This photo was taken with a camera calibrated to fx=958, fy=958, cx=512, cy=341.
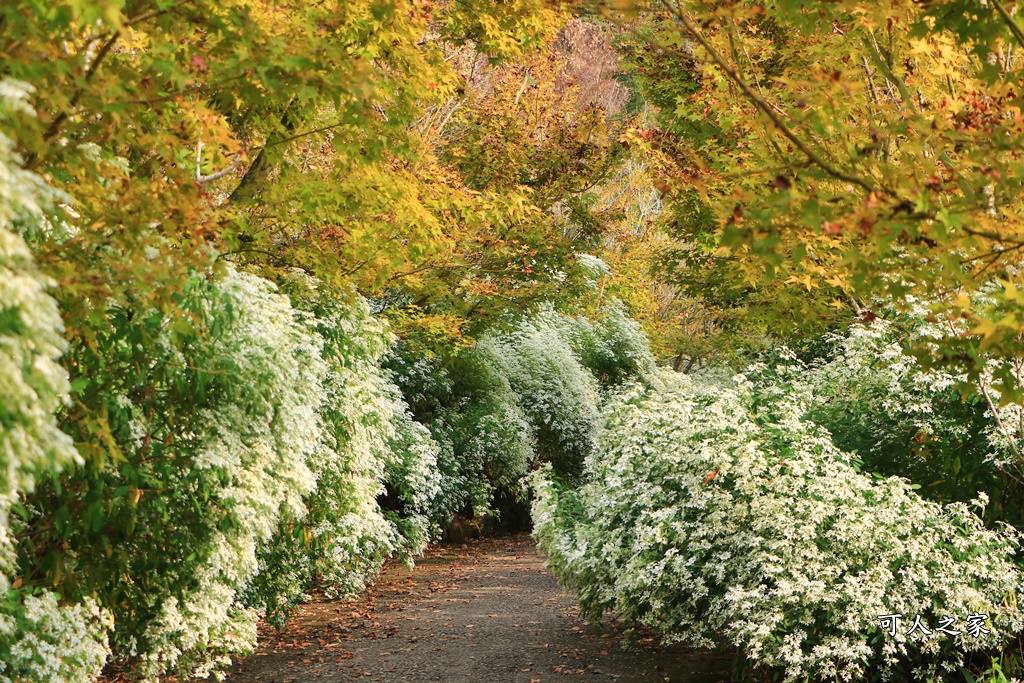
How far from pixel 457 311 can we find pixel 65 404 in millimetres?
9992

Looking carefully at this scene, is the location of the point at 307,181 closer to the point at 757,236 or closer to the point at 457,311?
the point at 757,236

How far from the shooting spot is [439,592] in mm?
12180

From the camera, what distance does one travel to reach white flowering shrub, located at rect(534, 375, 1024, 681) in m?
6.39

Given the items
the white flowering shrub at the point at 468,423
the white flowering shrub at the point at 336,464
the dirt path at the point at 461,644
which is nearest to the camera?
the dirt path at the point at 461,644

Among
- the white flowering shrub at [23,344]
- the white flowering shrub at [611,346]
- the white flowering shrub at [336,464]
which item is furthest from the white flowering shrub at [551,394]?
the white flowering shrub at [23,344]

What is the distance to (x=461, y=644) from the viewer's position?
916 centimetres

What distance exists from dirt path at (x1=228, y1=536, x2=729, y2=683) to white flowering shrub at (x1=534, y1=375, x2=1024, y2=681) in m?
0.72

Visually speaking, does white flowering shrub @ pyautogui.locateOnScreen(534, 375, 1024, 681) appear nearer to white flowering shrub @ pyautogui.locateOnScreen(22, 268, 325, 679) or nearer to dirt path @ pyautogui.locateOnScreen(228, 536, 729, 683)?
dirt path @ pyautogui.locateOnScreen(228, 536, 729, 683)

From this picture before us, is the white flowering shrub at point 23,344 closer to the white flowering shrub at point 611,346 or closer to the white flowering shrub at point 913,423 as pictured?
the white flowering shrub at point 913,423

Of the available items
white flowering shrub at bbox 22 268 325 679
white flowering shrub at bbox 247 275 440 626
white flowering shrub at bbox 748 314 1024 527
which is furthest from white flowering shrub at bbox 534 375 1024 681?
white flowering shrub at bbox 22 268 325 679

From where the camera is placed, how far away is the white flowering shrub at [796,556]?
6387 millimetres

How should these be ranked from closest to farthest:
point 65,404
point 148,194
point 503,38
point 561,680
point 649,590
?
point 148,194, point 65,404, point 649,590, point 561,680, point 503,38

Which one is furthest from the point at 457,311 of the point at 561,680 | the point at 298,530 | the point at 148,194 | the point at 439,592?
the point at 148,194

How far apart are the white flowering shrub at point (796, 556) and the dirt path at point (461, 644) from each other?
719mm
